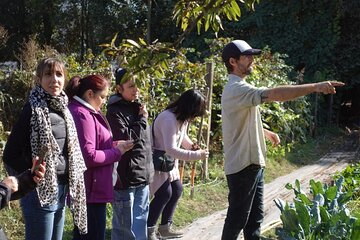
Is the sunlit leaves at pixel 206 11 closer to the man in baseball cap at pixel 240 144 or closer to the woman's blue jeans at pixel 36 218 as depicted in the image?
the man in baseball cap at pixel 240 144

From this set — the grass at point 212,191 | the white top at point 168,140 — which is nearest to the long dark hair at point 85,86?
the white top at point 168,140

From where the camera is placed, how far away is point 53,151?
3.46 meters

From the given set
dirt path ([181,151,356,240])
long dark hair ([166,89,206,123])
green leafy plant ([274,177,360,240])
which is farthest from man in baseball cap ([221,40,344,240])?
dirt path ([181,151,356,240])

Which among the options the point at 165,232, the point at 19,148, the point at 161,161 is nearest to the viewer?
the point at 19,148

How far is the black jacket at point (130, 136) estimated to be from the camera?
14.4 feet

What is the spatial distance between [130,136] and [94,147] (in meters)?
0.54

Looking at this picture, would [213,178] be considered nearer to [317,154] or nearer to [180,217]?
[180,217]

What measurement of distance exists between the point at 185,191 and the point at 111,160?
345 cm

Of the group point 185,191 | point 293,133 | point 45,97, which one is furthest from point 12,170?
point 293,133

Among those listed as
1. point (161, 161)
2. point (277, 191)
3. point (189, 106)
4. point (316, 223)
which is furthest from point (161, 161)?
point (277, 191)

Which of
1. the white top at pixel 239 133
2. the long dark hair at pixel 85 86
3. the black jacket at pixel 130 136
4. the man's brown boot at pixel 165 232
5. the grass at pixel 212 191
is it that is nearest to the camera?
the long dark hair at pixel 85 86

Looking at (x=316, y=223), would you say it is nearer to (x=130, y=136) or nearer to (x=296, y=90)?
(x=296, y=90)

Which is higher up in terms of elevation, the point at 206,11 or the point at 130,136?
the point at 206,11

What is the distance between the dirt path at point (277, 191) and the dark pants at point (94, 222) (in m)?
1.98
